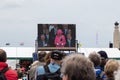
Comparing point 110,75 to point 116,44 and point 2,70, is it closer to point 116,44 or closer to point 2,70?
point 2,70

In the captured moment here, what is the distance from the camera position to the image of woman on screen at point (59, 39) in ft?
Result: 79.6

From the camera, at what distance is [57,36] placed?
2517cm

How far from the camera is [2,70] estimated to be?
684cm

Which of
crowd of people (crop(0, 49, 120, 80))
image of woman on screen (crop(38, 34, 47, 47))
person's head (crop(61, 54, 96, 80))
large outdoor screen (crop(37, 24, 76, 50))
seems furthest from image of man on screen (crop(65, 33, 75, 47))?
person's head (crop(61, 54, 96, 80))

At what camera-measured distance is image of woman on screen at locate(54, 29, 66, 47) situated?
2427 centimetres

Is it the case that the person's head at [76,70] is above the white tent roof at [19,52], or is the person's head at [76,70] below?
above

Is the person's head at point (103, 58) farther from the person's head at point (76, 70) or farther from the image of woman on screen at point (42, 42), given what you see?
the image of woman on screen at point (42, 42)

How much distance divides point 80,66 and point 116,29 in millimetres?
50022

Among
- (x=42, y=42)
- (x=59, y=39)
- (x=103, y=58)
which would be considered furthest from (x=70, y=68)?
(x=59, y=39)

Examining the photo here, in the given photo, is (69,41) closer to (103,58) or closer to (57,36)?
(57,36)

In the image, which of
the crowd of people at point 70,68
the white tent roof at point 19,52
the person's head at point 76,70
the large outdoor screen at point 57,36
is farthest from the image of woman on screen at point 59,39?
the person's head at point 76,70

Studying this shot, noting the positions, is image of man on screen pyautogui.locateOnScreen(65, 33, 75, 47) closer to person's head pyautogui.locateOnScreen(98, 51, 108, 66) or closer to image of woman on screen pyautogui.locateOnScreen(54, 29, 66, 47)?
image of woman on screen pyautogui.locateOnScreen(54, 29, 66, 47)

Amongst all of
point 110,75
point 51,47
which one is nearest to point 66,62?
point 110,75

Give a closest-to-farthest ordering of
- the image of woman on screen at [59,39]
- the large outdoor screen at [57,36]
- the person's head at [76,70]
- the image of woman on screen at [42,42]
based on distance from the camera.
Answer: the person's head at [76,70]
the image of woman on screen at [42,42]
the large outdoor screen at [57,36]
the image of woman on screen at [59,39]
